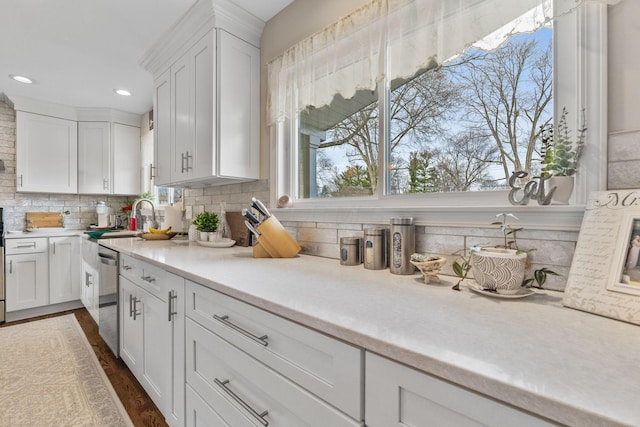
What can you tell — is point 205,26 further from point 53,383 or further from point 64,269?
point 64,269

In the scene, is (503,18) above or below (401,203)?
above

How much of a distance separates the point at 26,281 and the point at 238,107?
3.25 meters

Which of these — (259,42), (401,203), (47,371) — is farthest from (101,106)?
(401,203)

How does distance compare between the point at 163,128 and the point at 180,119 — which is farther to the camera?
the point at 163,128

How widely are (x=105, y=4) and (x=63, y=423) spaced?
252 centimetres

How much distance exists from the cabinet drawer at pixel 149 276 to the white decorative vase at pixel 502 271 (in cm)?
120

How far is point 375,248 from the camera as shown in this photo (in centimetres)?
132

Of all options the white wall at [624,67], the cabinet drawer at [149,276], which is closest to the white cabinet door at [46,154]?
the cabinet drawer at [149,276]

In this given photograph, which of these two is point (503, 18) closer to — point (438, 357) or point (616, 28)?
point (616, 28)

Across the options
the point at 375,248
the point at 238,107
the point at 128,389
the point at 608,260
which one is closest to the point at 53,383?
the point at 128,389

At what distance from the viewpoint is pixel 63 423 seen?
1.66 meters

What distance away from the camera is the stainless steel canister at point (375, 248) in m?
1.32

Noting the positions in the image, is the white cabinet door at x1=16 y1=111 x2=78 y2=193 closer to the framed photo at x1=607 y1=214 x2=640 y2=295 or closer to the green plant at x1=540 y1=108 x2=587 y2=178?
the green plant at x1=540 y1=108 x2=587 y2=178

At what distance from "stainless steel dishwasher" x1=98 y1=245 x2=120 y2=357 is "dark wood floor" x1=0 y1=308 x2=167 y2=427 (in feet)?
0.40
